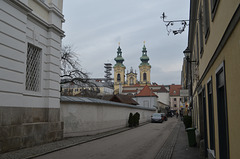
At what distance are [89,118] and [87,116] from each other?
0.36m

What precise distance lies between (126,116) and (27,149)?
→ 19.0 m

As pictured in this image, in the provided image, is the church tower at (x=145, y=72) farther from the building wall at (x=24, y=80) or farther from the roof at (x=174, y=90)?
the building wall at (x=24, y=80)

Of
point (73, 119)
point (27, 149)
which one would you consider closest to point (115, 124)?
point (73, 119)

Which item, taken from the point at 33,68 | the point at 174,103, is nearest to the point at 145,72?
the point at 174,103

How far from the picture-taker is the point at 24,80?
11828 millimetres

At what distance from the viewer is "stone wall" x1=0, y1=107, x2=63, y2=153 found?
34.0 ft

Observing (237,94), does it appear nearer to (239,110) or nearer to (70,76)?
(239,110)

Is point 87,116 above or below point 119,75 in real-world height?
below

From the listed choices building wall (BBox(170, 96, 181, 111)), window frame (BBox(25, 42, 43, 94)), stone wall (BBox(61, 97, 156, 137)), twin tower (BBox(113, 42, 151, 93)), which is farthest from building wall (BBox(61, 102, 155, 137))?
twin tower (BBox(113, 42, 151, 93))

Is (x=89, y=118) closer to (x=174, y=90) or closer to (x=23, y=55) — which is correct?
(x=23, y=55)

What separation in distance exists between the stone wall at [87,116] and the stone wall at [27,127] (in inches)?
63.7

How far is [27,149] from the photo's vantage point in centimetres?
1138

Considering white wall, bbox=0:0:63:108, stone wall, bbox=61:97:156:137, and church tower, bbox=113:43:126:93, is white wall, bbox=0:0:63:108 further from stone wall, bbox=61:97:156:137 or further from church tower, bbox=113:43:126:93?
church tower, bbox=113:43:126:93

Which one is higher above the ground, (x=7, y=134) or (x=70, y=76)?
(x=70, y=76)
